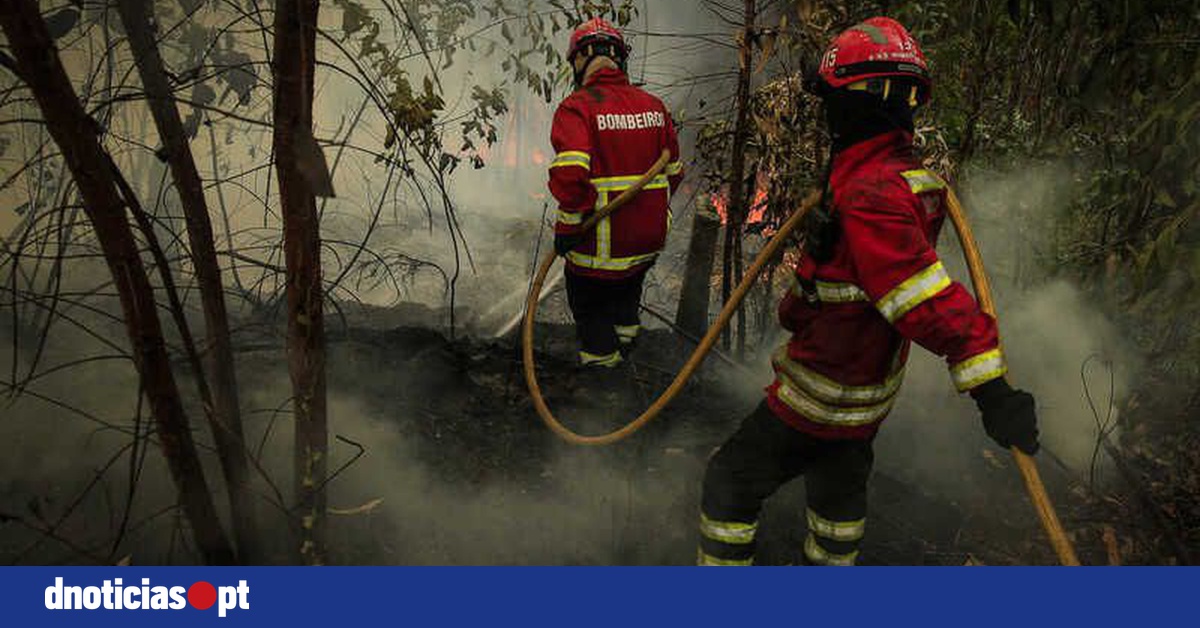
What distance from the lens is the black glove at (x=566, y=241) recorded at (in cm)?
433

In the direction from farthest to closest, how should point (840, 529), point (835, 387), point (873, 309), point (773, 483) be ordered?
point (840, 529), point (773, 483), point (835, 387), point (873, 309)

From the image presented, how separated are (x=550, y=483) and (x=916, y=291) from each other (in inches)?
86.5

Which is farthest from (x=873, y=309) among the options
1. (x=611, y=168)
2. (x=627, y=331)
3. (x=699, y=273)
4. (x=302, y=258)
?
(x=699, y=273)

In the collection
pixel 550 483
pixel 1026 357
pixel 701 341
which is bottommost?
pixel 550 483

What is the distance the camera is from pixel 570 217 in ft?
13.9

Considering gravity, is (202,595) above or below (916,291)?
below

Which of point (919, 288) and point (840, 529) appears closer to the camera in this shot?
point (919, 288)

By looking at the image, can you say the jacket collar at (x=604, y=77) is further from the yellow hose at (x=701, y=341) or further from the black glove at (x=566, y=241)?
the black glove at (x=566, y=241)

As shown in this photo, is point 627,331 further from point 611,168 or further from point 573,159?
point 573,159

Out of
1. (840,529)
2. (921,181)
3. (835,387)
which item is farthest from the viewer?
(840,529)

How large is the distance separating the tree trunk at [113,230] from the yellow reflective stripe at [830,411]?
1972 millimetres

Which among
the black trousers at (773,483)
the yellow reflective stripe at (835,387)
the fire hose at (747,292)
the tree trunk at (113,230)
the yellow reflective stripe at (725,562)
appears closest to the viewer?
the tree trunk at (113,230)

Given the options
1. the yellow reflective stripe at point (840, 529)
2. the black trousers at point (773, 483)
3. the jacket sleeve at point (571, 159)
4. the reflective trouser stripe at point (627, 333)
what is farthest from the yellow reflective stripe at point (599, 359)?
the yellow reflective stripe at point (840, 529)

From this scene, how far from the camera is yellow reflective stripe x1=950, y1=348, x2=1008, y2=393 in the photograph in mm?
2094
